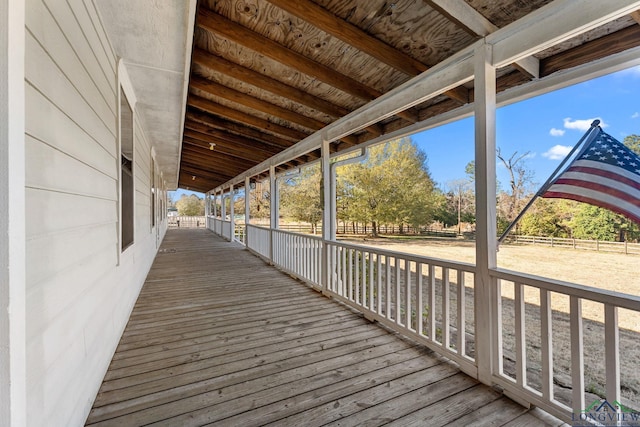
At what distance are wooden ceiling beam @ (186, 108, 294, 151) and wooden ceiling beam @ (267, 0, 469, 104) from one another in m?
2.86

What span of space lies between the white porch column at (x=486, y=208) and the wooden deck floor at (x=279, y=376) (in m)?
0.29

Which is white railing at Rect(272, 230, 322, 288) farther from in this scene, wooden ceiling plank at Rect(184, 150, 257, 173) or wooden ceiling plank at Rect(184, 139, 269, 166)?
wooden ceiling plank at Rect(184, 150, 257, 173)

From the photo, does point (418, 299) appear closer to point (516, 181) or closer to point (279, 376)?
point (279, 376)

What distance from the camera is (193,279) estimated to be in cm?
479

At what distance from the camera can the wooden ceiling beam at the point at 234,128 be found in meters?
4.46

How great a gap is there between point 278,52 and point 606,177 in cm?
265

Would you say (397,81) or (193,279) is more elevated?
(397,81)

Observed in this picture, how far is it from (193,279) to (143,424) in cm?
350

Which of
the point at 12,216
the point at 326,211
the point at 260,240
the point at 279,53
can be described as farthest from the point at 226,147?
the point at 12,216

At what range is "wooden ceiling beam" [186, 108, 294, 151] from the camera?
4.46 meters

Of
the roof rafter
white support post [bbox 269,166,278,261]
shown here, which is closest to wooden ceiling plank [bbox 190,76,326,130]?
the roof rafter

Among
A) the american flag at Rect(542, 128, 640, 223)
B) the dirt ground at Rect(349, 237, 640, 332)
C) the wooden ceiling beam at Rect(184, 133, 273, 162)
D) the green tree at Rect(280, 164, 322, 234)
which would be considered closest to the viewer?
the american flag at Rect(542, 128, 640, 223)

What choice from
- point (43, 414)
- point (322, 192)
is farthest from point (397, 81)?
point (43, 414)

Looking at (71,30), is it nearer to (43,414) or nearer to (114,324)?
(43,414)
